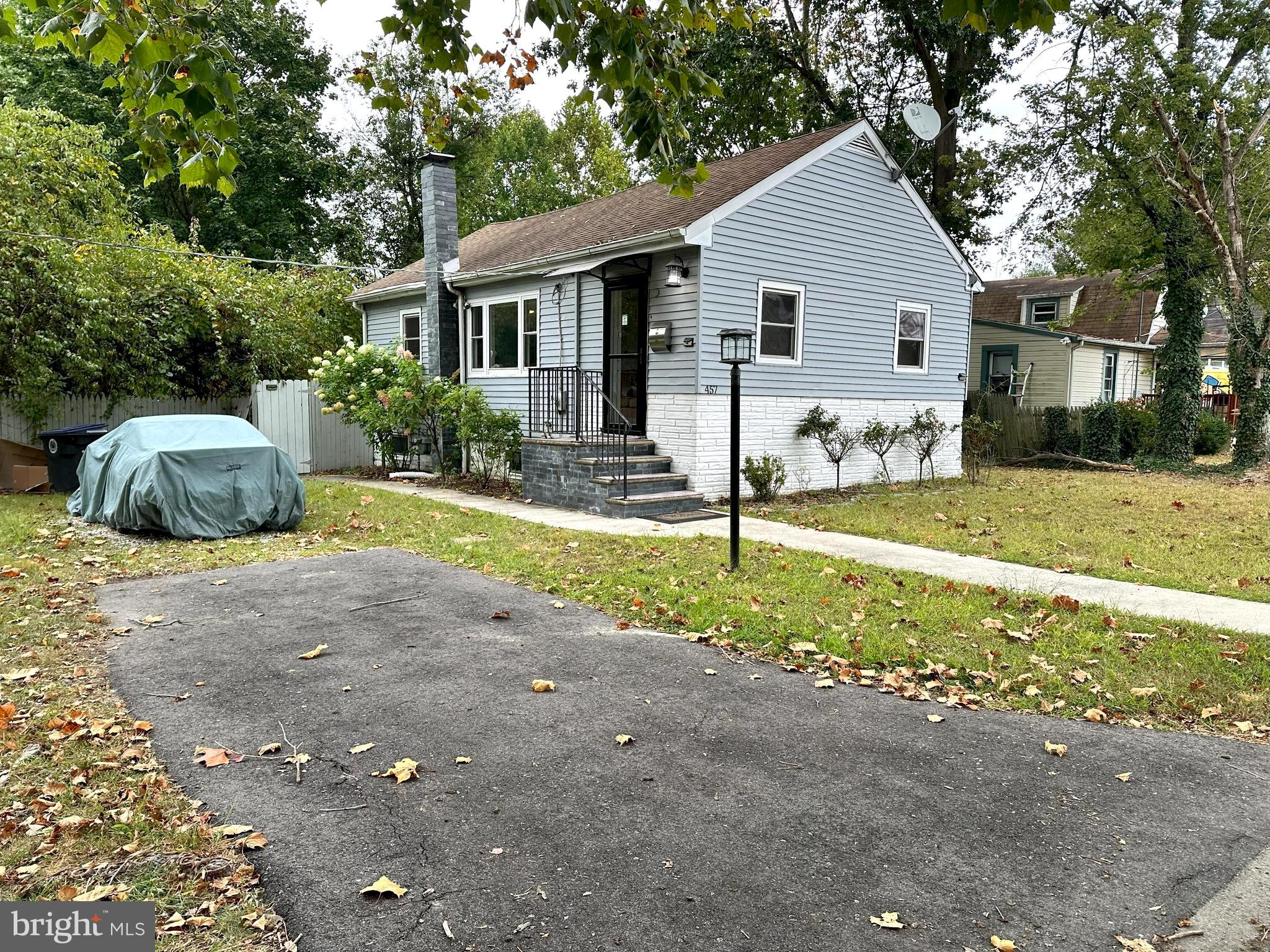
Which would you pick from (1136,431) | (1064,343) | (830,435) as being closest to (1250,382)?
(1136,431)

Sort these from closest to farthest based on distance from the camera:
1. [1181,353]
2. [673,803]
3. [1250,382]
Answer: [673,803]
[1250,382]
[1181,353]

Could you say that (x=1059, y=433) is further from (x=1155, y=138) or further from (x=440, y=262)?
(x=440, y=262)

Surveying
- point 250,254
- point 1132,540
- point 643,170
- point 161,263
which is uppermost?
point 643,170

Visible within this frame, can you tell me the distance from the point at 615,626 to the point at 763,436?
7008 millimetres

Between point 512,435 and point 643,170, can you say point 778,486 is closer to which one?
point 512,435

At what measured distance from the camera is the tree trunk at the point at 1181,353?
18688 millimetres

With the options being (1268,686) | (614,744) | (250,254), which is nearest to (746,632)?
(614,744)

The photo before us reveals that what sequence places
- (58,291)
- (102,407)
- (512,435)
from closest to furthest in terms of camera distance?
(58,291) → (512,435) → (102,407)

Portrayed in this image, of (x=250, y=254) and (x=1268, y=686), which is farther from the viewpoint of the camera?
(x=250, y=254)

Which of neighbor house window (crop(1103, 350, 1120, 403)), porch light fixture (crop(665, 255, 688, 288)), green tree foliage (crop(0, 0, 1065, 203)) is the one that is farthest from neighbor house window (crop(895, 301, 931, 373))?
neighbor house window (crop(1103, 350, 1120, 403))

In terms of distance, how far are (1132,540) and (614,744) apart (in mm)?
7722

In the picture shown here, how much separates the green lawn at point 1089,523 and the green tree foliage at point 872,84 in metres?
10.1

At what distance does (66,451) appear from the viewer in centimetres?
1178

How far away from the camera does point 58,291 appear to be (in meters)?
12.2
